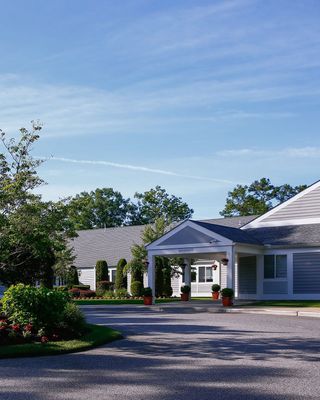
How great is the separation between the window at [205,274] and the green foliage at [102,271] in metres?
7.40

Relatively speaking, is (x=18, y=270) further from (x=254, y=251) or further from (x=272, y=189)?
(x=272, y=189)

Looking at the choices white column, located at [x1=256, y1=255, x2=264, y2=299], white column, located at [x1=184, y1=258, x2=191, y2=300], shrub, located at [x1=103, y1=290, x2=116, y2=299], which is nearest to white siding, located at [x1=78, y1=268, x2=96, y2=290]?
shrub, located at [x1=103, y1=290, x2=116, y2=299]

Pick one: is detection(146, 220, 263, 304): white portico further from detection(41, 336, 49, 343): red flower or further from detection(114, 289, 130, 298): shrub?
detection(41, 336, 49, 343): red flower

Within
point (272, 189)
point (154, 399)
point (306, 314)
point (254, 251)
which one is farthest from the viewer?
Result: point (272, 189)

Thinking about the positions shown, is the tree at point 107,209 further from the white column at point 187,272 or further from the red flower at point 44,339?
the red flower at point 44,339

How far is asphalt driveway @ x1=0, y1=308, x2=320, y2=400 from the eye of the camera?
877 cm

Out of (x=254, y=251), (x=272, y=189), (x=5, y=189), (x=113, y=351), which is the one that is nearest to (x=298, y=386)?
(x=113, y=351)

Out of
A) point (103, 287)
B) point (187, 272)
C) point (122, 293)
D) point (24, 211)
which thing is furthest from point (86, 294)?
point (24, 211)

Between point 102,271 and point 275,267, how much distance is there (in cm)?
1913

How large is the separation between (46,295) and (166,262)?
28768mm

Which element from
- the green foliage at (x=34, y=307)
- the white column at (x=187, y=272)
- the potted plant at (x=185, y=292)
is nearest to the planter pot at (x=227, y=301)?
the potted plant at (x=185, y=292)

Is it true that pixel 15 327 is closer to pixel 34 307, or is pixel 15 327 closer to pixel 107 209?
pixel 34 307

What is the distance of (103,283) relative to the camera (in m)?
47.0

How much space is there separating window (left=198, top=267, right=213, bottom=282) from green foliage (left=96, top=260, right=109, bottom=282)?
7400 mm
